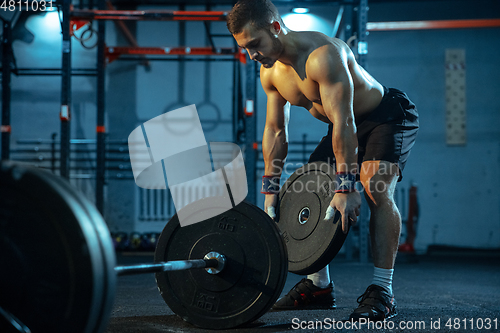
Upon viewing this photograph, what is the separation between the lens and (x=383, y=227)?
5.81ft

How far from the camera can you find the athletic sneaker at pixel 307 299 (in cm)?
194

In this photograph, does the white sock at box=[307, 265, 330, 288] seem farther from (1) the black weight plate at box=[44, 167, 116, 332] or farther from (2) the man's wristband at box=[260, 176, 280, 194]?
(1) the black weight plate at box=[44, 167, 116, 332]

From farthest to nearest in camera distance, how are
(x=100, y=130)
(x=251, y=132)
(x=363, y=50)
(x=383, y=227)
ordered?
(x=100, y=130) < (x=251, y=132) < (x=363, y=50) < (x=383, y=227)

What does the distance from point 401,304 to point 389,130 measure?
880 mm

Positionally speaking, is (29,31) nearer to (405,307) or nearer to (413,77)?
(413,77)

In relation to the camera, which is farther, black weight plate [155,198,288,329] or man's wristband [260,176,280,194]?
man's wristband [260,176,280,194]

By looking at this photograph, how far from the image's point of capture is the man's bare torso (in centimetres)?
170

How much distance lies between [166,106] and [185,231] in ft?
15.3

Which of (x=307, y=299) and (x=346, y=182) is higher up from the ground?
(x=346, y=182)

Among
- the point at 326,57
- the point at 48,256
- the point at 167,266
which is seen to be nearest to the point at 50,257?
the point at 48,256

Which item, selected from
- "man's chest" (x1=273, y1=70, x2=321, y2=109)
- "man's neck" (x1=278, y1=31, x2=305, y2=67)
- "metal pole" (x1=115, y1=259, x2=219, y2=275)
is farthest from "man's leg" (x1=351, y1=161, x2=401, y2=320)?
"metal pole" (x1=115, y1=259, x2=219, y2=275)

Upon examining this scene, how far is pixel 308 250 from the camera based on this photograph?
6.08 feet

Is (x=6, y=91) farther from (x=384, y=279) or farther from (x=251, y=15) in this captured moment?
(x=384, y=279)

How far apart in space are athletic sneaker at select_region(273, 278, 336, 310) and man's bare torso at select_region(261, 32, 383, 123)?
0.81 metres
